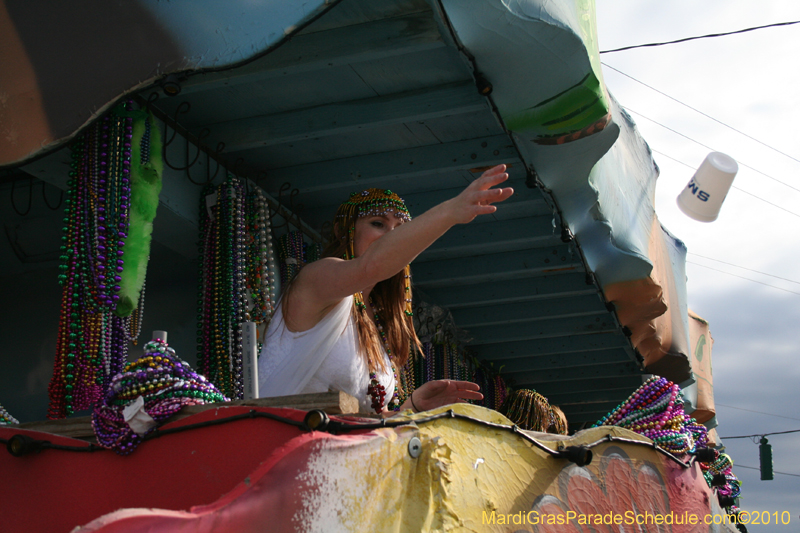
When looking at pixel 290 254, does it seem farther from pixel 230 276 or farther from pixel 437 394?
pixel 437 394

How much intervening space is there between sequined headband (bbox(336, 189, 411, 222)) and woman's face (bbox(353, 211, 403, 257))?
15 mm

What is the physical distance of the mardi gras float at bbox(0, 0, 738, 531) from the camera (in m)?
1.37

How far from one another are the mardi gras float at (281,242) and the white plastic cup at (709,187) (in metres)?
0.31

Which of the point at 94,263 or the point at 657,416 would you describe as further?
the point at 657,416

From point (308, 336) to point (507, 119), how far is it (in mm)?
1117

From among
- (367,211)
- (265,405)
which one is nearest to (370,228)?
(367,211)

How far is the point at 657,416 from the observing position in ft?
8.03

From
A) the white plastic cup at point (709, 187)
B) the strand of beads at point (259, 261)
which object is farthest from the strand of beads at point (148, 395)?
the white plastic cup at point (709, 187)

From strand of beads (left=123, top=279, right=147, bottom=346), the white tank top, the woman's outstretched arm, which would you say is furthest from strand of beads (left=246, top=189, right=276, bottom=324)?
the woman's outstretched arm

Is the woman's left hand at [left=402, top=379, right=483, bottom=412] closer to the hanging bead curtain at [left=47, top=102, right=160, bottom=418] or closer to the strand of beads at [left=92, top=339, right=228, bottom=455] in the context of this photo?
the strand of beads at [left=92, top=339, right=228, bottom=455]

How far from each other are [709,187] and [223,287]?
11.6 ft

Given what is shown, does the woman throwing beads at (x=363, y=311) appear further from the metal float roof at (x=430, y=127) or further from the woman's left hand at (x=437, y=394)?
the metal float roof at (x=430, y=127)

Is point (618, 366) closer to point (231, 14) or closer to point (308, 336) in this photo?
point (308, 336)

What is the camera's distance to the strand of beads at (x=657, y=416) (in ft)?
7.89
